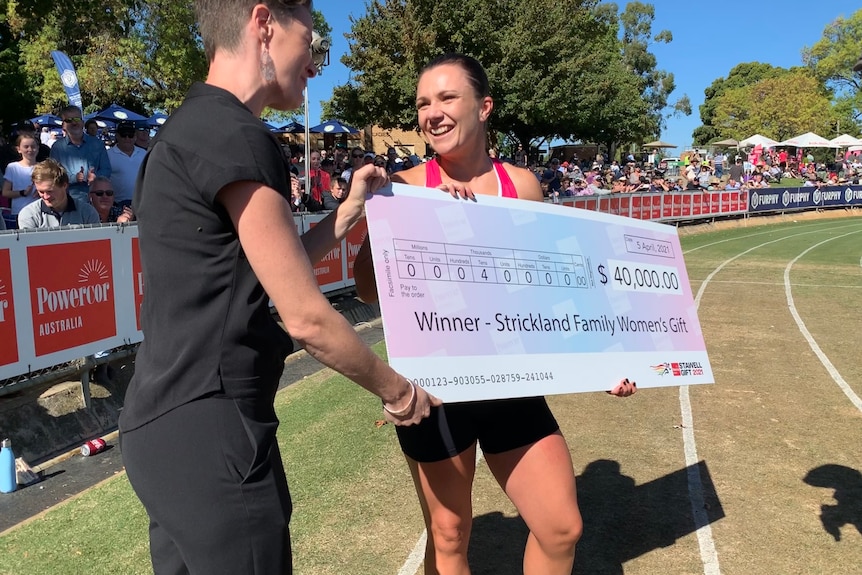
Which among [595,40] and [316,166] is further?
[595,40]

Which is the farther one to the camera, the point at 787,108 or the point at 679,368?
the point at 787,108

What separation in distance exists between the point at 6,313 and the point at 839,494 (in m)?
6.06

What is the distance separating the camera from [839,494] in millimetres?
4387

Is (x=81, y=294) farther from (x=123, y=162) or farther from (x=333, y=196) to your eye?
(x=333, y=196)

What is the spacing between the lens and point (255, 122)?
144 cm

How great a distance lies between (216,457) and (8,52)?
4204 centimetres

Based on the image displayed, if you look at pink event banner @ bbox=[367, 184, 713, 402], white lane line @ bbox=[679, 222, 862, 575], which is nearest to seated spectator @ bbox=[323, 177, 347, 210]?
white lane line @ bbox=[679, 222, 862, 575]

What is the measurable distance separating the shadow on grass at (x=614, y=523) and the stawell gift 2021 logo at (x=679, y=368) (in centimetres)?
132

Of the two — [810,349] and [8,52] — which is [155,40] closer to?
[8,52]

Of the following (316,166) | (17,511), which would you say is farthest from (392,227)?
(316,166)

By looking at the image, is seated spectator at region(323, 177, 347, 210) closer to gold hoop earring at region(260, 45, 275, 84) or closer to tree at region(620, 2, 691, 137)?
gold hoop earring at region(260, 45, 275, 84)

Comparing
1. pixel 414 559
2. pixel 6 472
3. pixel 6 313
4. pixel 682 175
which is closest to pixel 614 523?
pixel 414 559

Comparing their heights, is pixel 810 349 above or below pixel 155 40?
below

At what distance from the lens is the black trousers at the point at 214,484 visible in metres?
1.46
